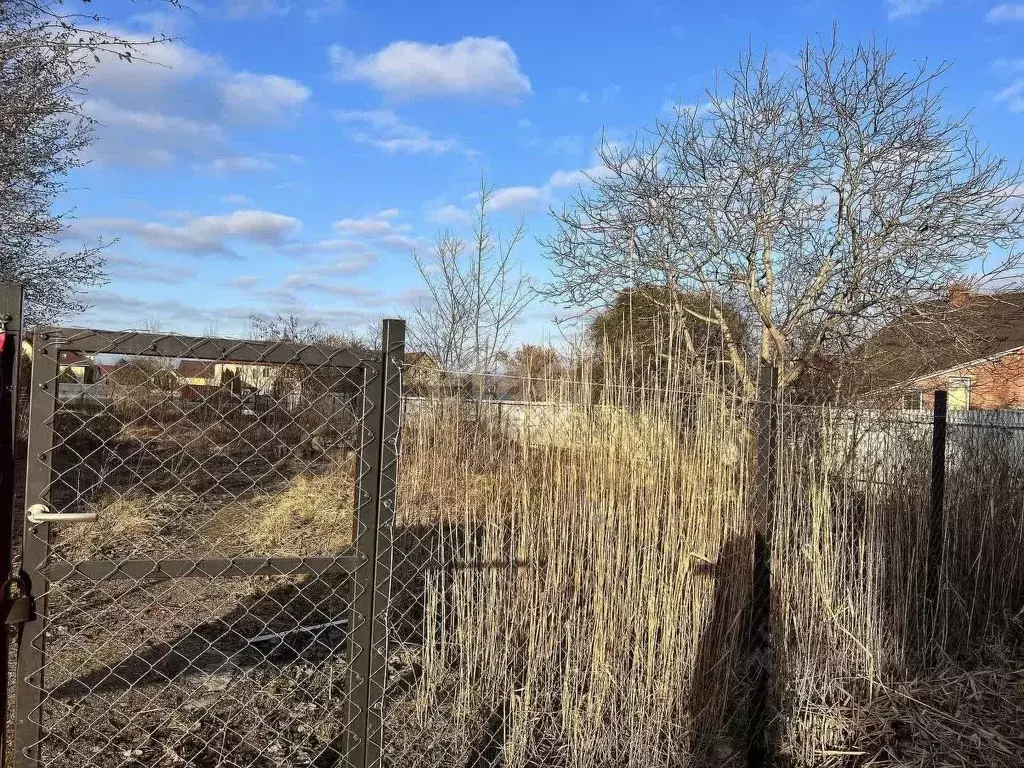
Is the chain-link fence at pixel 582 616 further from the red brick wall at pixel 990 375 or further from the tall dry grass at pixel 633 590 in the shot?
the red brick wall at pixel 990 375

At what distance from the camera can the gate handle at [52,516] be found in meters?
1.53

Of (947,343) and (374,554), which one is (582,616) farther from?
(947,343)

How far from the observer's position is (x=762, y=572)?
295 cm

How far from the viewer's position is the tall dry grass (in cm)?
265

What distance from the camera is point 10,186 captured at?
5.97m

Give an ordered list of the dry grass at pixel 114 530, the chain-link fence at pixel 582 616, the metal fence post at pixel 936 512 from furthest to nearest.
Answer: the dry grass at pixel 114 530, the metal fence post at pixel 936 512, the chain-link fence at pixel 582 616

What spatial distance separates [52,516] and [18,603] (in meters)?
0.24

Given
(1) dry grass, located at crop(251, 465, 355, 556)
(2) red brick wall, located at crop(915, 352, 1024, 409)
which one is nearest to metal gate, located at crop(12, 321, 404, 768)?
(1) dry grass, located at crop(251, 465, 355, 556)

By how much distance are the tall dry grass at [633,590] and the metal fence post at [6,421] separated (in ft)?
3.62

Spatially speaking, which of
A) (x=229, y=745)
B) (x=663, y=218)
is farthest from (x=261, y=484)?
(x=229, y=745)

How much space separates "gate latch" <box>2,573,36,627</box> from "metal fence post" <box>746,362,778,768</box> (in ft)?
8.16

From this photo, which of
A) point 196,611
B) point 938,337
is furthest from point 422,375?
point 938,337

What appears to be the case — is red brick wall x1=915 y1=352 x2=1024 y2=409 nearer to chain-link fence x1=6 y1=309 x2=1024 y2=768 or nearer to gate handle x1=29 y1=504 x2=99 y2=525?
chain-link fence x1=6 y1=309 x2=1024 y2=768

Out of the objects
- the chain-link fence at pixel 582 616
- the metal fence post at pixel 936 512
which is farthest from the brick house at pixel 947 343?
the chain-link fence at pixel 582 616
